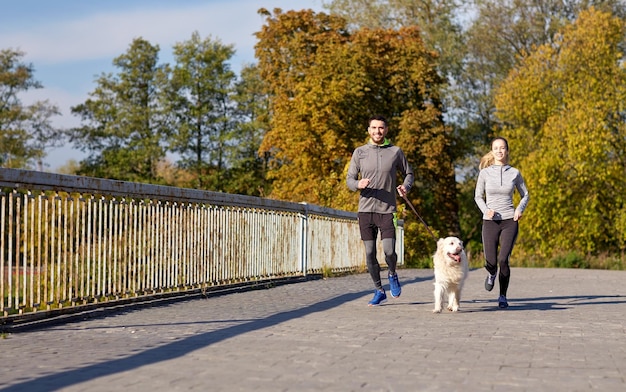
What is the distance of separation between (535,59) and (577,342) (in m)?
40.9

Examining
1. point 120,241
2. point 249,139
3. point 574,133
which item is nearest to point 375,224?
point 120,241

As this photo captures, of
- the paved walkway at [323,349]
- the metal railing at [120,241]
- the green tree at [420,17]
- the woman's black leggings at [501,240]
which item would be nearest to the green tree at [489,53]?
the green tree at [420,17]

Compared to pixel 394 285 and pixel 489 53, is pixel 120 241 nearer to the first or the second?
pixel 394 285

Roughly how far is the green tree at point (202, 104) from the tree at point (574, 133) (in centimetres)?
2022

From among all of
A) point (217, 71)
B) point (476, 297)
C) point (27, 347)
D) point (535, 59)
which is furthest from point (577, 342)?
point (217, 71)

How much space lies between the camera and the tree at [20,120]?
62500mm

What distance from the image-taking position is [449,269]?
1135 centimetres

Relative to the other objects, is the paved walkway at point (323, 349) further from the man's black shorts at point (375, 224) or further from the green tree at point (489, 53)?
the green tree at point (489, 53)

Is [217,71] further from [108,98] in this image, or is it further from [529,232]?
[529,232]

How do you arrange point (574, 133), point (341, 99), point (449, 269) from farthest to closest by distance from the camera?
point (341, 99) < point (574, 133) < point (449, 269)

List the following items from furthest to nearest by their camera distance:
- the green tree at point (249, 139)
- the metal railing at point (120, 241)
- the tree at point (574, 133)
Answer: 1. the green tree at point (249, 139)
2. the tree at point (574, 133)
3. the metal railing at point (120, 241)

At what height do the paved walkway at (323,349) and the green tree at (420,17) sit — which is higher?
the green tree at (420,17)

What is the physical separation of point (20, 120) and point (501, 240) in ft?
181

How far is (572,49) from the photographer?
47312 millimetres
